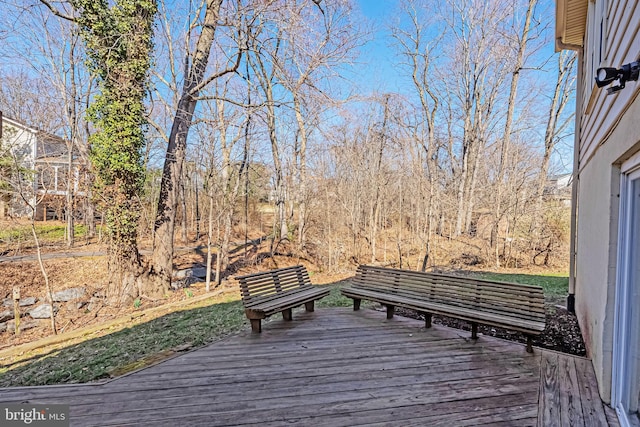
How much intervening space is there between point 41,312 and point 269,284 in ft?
20.4

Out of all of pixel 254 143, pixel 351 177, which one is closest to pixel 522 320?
pixel 351 177

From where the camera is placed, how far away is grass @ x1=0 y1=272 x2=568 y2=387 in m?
3.44

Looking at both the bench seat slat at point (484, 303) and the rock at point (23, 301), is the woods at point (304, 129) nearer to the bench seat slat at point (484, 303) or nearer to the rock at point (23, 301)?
the rock at point (23, 301)

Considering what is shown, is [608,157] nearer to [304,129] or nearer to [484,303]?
[484,303]

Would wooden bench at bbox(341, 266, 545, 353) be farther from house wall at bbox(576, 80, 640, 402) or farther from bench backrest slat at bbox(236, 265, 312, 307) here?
bench backrest slat at bbox(236, 265, 312, 307)

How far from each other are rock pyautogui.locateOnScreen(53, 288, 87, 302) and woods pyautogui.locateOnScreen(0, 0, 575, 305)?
1.67 meters

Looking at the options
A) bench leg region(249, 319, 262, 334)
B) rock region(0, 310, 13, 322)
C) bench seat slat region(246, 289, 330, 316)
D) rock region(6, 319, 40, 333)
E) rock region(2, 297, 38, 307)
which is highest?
bench seat slat region(246, 289, 330, 316)

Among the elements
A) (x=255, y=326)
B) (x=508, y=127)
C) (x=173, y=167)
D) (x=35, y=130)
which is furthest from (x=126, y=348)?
(x=508, y=127)

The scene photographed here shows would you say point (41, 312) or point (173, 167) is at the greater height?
point (173, 167)

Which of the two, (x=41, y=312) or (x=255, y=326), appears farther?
(x=41, y=312)

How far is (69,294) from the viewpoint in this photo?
8125 mm

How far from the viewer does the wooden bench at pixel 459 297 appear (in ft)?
11.6

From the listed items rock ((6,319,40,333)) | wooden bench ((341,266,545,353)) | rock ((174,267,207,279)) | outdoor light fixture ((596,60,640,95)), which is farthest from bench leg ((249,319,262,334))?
rock ((174,267,207,279))

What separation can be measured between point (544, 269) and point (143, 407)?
12709 mm
